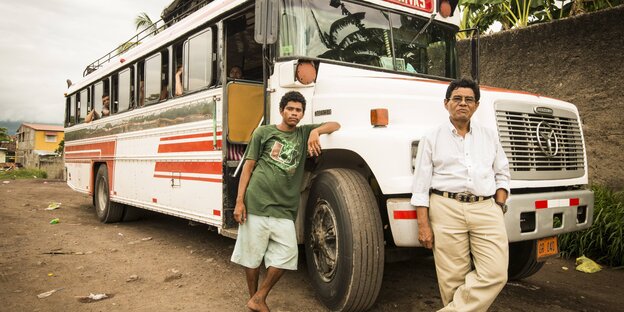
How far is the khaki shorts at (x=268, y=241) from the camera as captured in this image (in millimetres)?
3529

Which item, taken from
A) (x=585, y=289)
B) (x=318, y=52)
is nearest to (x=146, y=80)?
(x=318, y=52)

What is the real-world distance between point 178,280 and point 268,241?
1.68m

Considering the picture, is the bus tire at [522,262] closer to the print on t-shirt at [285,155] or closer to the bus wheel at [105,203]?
the print on t-shirt at [285,155]

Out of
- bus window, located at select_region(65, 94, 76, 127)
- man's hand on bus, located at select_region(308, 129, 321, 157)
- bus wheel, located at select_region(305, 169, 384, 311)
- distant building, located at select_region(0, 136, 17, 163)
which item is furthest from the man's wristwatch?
distant building, located at select_region(0, 136, 17, 163)

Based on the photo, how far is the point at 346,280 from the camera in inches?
134

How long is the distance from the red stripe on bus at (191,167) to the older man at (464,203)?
2366mm

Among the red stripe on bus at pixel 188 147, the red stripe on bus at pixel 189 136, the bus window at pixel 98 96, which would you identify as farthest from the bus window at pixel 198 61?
the bus window at pixel 98 96

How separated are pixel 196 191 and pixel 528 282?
360 cm

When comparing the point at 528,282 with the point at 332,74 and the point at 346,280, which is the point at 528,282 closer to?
the point at 346,280

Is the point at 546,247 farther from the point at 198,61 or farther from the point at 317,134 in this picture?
the point at 198,61

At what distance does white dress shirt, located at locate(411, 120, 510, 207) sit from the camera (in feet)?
9.57

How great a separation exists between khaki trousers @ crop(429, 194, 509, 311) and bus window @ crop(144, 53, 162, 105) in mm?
4621

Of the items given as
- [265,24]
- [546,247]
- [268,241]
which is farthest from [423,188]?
[265,24]

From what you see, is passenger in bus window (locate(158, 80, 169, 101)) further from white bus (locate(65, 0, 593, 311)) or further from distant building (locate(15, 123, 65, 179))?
distant building (locate(15, 123, 65, 179))
